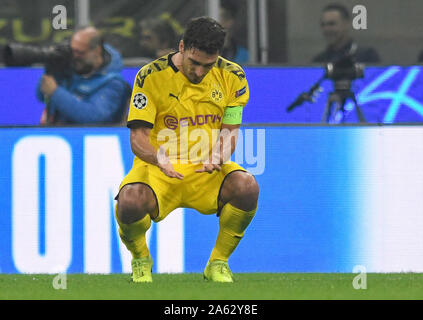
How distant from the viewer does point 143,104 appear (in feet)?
20.2

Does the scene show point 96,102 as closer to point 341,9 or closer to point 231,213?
point 231,213

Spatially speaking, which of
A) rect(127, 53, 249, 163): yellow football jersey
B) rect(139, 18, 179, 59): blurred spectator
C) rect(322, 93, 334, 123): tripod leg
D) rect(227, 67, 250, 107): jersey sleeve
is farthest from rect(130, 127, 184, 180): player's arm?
rect(322, 93, 334, 123): tripod leg

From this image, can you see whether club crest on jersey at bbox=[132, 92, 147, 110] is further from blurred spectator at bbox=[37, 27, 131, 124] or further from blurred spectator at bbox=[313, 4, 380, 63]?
blurred spectator at bbox=[313, 4, 380, 63]

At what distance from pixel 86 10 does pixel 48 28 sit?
38 cm

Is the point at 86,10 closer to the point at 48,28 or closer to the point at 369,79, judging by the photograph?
the point at 48,28

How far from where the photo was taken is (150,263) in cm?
623

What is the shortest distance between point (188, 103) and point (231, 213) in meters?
0.64

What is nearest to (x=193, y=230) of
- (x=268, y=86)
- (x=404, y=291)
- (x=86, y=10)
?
(x=404, y=291)

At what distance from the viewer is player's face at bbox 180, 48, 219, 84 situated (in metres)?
5.98

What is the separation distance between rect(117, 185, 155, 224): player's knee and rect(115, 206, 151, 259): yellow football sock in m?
0.03

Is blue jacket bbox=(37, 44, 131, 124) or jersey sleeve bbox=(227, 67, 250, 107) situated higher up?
blue jacket bbox=(37, 44, 131, 124)

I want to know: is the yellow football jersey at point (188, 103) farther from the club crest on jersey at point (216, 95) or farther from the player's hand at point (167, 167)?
the player's hand at point (167, 167)

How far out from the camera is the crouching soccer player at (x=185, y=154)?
6133 millimetres

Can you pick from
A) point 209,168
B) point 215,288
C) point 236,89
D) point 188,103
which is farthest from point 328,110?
point 215,288
